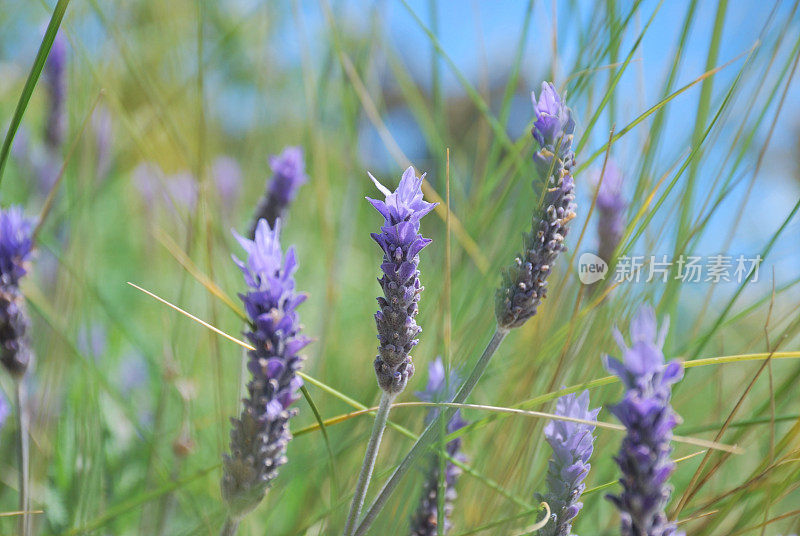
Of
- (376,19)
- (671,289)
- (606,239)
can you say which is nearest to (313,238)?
(376,19)

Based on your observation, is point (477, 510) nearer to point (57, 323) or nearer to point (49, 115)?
point (57, 323)

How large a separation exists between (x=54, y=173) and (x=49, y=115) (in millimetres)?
203

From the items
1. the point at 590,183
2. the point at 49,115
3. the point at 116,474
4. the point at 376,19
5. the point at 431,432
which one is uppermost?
the point at 376,19

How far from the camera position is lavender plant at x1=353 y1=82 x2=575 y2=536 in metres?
0.66

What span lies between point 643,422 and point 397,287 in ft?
0.81

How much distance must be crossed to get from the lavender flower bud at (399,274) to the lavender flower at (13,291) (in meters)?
0.49

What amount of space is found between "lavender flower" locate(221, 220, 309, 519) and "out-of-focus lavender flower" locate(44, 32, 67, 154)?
1.12 meters

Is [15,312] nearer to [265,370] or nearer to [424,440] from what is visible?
[265,370]

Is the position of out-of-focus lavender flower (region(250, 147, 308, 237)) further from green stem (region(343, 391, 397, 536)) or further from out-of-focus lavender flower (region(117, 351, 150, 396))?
out-of-focus lavender flower (region(117, 351, 150, 396))

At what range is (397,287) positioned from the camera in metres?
0.63

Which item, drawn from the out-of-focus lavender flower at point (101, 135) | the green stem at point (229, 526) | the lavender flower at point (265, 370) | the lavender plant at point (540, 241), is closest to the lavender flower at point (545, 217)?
the lavender plant at point (540, 241)

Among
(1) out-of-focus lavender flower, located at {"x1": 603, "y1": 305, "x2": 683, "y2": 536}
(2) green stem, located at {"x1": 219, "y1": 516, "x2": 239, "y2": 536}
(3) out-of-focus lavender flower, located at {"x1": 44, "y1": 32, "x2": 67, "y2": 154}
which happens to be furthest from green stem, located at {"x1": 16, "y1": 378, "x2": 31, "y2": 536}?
(3) out-of-focus lavender flower, located at {"x1": 44, "y1": 32, "x2": 67, "y2": 154}

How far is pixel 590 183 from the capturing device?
1.32 m

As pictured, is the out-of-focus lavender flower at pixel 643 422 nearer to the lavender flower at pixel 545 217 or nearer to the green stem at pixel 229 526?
the lavender flower at pixel 545 217
